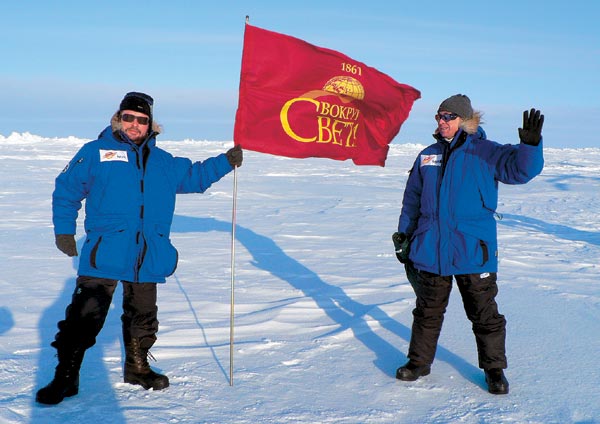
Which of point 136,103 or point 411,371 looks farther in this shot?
point 411,371

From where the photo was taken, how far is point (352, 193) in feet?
55.5

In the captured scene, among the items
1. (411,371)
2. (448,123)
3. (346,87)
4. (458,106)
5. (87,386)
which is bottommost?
(87,386)

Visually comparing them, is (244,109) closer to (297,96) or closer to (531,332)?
(297,96)

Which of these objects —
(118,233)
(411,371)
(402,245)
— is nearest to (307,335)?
(411,371)

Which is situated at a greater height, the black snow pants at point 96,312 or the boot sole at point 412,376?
the black snow pants at point 96,312

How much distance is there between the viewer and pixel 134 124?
3.52 m

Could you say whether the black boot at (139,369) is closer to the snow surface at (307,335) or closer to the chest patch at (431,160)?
the snow surface at (307,335)

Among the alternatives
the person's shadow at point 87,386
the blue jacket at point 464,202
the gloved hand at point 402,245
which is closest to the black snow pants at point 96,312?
the person's shadow at point 87,386

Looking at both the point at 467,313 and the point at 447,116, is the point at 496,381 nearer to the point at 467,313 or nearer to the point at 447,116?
the point at 467,313

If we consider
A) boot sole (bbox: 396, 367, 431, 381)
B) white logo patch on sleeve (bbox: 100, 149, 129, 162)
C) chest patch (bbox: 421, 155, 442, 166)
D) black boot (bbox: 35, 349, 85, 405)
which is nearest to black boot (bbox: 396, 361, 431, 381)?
boot sole (bbox: 396, 367, 431, 381)

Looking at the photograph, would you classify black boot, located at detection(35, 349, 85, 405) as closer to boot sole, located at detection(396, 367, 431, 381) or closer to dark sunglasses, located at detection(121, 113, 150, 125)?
dark sunglasses, located at detection(121, 113, 150, 125)

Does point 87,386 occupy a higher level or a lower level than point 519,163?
lower

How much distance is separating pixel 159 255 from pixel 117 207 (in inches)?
14.5

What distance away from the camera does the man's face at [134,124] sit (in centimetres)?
351
